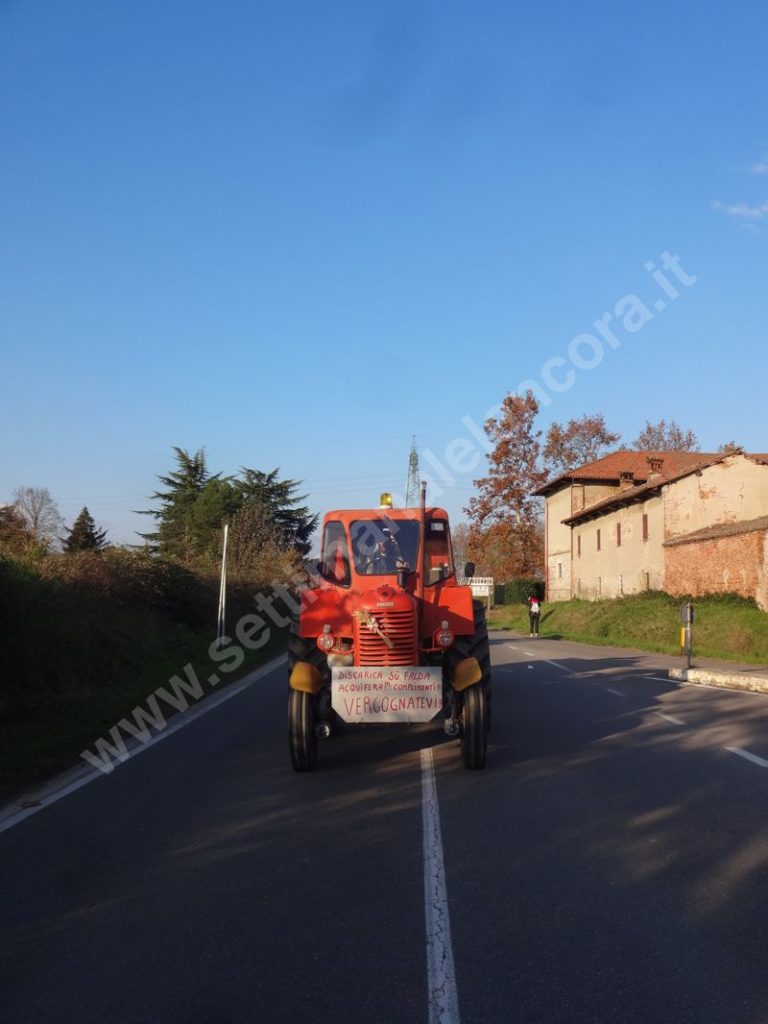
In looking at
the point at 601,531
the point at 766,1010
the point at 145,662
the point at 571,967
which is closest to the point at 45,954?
the point at 571,967

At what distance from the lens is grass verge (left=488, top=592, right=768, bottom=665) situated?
26.9 m

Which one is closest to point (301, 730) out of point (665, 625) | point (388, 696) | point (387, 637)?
point (388, 696)

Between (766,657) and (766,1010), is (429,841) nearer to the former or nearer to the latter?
(766,1010)

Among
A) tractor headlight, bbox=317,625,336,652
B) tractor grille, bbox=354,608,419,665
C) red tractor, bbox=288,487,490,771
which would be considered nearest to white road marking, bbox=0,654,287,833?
red tractor, bbox=288,487,490,771

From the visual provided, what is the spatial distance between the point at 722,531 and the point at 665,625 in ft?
13.1

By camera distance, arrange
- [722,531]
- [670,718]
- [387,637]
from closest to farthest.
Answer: [387,637] → [670,718] → [722,531]

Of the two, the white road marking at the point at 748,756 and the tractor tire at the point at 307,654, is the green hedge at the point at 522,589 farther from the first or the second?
the tractor tire at the point at 307,654

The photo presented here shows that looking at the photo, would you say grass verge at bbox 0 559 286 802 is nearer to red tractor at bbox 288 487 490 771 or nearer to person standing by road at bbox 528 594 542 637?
red tractor at bbox 288 487 490 771

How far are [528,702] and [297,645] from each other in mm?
5880

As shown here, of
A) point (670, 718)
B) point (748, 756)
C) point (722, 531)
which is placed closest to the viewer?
point (748, 756)

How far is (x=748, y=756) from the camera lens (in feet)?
31.6

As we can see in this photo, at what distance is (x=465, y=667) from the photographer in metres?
8.99

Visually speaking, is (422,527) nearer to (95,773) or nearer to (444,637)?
(444,637)

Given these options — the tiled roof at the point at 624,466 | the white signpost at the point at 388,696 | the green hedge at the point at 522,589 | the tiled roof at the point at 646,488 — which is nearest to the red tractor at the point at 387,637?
the white signpost at the point at 388,696
